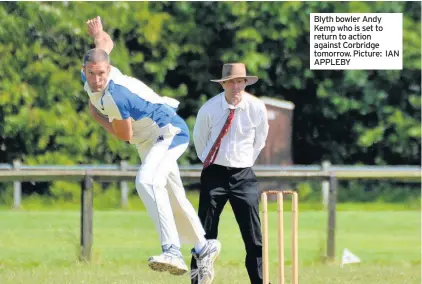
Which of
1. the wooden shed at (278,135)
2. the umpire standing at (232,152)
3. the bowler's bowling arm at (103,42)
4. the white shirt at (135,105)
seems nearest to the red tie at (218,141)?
the umpire standing at (232,152)

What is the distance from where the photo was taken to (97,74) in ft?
26.2

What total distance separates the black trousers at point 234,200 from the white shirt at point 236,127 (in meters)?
0.09

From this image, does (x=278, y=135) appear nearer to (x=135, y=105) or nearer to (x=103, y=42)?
(x=103, y=42)

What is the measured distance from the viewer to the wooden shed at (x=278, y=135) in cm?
2747

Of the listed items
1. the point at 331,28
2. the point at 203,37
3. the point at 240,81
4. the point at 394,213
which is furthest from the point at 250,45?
the point at 240,81

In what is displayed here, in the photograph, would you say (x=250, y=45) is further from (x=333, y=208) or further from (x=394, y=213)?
(x=333, y=208)

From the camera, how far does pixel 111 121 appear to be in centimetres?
826

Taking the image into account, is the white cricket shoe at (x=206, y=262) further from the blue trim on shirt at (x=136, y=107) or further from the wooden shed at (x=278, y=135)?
the wooden shed at (x=278, y=135)

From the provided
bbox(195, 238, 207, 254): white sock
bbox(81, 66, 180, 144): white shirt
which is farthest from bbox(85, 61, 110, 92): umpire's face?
bbox(195, 238, 207, 254): white sock

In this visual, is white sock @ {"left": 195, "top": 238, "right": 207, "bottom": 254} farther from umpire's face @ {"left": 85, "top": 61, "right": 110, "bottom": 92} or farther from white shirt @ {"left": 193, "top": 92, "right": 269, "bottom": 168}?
umpire's face @ {"left": 85, "top": 61, "right": 110, "bottom": 92}

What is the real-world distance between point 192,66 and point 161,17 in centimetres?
218

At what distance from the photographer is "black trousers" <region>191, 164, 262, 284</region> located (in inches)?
358

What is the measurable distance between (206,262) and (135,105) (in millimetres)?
1418

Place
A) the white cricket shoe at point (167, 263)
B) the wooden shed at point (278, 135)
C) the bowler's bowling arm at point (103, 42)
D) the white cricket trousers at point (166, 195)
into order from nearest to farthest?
the white cricket shoe at point (167, 263) < the white cricket trousers at point (166, 195) < the bowler's bowling arm at point (103, 42) < the wooden shed at point (278, 135)
